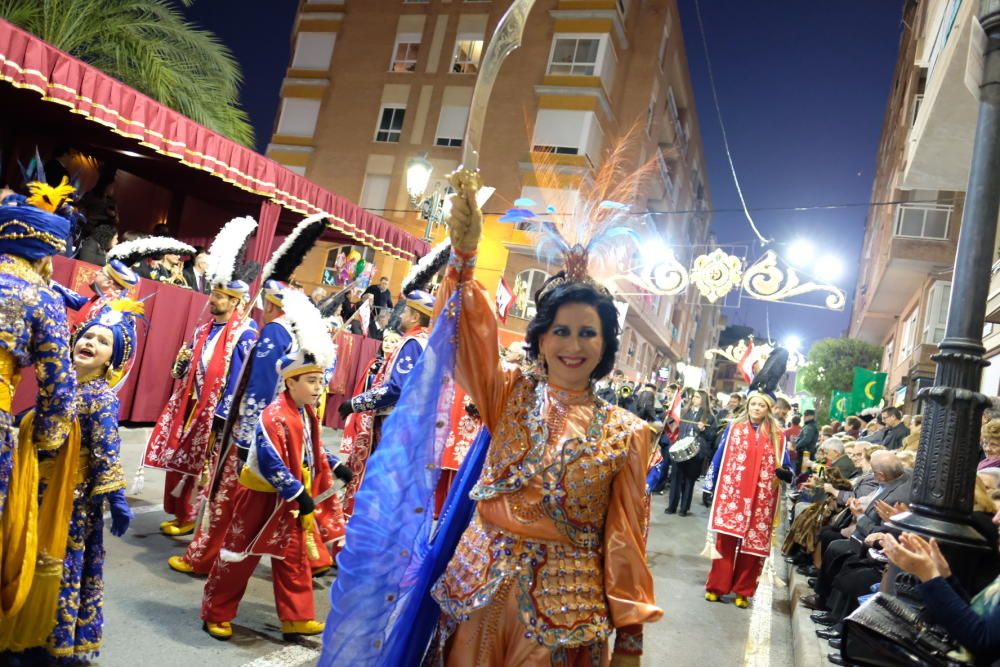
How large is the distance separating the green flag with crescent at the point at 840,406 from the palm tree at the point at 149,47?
76.9 feet

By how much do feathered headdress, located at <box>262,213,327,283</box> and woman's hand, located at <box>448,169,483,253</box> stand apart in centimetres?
361

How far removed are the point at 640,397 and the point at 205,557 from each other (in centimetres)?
1101

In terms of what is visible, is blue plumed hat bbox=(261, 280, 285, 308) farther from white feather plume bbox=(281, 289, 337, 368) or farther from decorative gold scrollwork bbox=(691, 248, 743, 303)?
decorative gold scrollwork bbox=(691, 248, 743, 303)

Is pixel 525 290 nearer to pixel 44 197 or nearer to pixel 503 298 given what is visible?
pixel 503 298

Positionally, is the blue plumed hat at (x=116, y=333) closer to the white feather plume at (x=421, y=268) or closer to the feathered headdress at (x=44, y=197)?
the feathered headdress at (x=44, y=197)

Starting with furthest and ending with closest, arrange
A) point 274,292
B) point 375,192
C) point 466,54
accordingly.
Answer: point 375,192
point 466,54
point 274,292

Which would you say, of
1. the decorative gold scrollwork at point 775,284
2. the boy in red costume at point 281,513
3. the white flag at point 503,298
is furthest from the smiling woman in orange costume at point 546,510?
the decorative gold scrollwork at point 775,284

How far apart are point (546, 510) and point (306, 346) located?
235cm

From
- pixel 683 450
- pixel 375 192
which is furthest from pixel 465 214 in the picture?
pixel 375 192

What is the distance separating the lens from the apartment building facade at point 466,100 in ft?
95.3

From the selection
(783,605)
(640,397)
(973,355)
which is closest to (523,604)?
(973,355)

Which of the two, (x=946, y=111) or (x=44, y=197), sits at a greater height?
(x=946, y=111)

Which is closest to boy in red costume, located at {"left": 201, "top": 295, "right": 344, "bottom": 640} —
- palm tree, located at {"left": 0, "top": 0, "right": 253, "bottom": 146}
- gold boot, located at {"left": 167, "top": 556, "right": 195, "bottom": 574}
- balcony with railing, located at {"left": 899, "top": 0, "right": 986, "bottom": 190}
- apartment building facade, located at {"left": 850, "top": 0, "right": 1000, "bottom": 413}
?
gold boot, located at {"left": 167, "top": 556, "right": 195, "bottom": 574}

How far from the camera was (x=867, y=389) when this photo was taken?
26.5 metres
